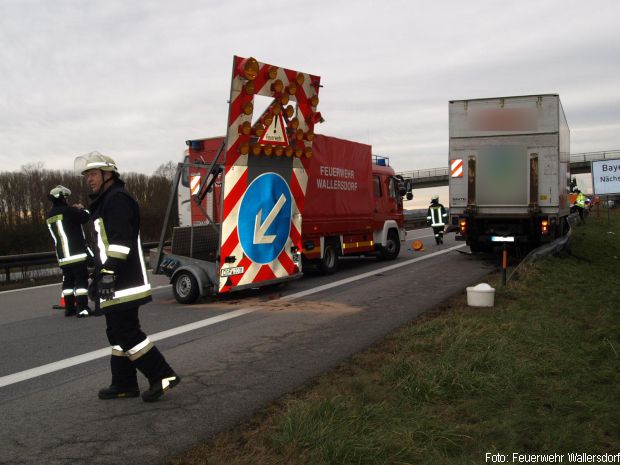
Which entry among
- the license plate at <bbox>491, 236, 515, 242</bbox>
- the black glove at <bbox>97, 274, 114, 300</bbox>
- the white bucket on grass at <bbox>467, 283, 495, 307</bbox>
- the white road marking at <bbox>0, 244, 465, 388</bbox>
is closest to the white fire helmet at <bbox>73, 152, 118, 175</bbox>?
the black glove at <bbox>97, 274, 114, 300</bbox>

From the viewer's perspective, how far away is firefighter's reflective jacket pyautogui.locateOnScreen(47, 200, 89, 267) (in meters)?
9.02

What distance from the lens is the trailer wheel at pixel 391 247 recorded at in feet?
53.8

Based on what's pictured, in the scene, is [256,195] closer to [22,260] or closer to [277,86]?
[277,86]

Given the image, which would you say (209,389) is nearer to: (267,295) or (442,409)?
(442,409)

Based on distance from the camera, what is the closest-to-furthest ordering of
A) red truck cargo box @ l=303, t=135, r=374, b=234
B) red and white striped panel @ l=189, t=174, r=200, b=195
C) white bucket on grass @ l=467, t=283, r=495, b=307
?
white bucket on grass @ l=467, t=283, r=495, b=307 < red and white striped panel @ l=189, t=174, r=200, b=195 < red truck cargo box @ l=303, t=135, r=374, b=234

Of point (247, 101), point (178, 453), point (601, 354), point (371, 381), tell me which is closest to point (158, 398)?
point (178, 453)

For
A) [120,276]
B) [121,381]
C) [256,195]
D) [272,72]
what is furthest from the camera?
[256,195]

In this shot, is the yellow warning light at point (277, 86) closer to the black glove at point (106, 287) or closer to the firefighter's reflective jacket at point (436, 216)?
the black glove at point (106, 287)

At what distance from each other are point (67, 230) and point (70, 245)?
0.75 feet

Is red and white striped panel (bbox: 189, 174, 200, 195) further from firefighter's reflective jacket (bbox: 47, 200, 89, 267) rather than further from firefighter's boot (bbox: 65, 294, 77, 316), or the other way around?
firefighter's boot (bbox: 65, 294, 77, 316)

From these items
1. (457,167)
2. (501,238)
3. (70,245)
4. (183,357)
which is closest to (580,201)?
(501,238)

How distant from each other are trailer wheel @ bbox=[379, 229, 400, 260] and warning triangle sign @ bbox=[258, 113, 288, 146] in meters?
6.87

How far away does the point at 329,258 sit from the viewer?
44.4 feet

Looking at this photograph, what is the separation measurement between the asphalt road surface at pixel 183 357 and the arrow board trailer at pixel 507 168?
317cm
